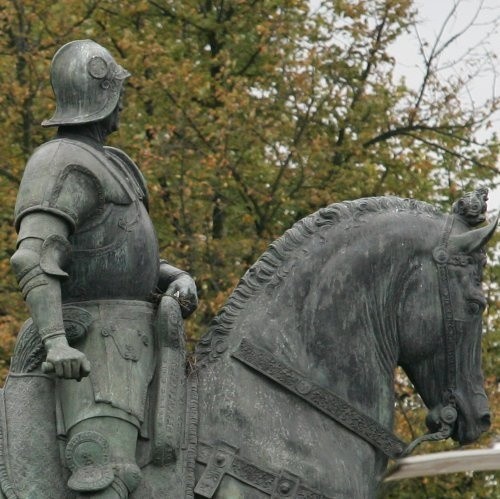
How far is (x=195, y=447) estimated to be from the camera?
22.9ft

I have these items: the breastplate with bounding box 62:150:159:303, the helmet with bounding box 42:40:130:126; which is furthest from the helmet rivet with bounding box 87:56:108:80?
the breastplate with bounding box 62:150:159:303

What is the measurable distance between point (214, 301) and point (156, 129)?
238 centimetres

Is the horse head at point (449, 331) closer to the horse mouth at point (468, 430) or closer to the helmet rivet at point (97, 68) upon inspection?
the horse mouth at point (468, 430)

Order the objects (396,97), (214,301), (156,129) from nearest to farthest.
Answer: (214,301), (156,129), (396,97)

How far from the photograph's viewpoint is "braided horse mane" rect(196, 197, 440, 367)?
283 inches

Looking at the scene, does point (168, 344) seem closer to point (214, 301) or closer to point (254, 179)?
point (214, 301)

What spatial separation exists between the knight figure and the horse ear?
1.06 m

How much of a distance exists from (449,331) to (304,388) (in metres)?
0.63

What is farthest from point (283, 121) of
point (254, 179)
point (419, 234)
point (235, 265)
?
point (419, 234)

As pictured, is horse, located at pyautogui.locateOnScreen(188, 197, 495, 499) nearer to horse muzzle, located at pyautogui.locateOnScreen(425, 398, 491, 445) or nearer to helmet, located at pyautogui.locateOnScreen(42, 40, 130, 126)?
horse muzzle, located at pyautogui.locateOnScreen(425, 398, 491, 445)

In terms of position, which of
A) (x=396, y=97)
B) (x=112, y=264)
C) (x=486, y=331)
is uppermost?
(x=396, y=97)

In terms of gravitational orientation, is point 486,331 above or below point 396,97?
below

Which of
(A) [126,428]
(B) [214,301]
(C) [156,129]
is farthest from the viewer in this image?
(C) [156,129]

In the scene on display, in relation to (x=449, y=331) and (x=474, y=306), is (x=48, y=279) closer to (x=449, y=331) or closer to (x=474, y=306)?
(x=449, y=331)
